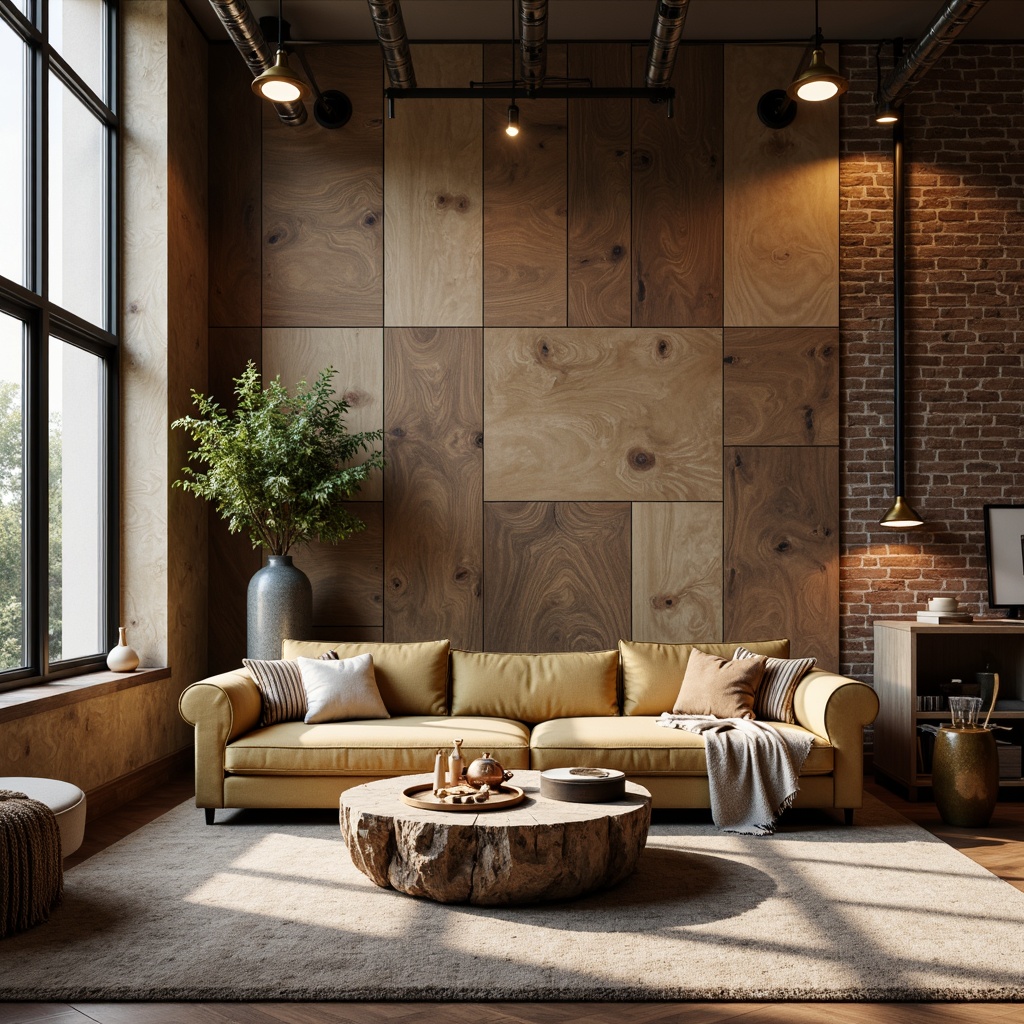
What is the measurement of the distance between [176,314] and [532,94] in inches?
102

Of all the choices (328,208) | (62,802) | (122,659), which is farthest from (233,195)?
(62,802)

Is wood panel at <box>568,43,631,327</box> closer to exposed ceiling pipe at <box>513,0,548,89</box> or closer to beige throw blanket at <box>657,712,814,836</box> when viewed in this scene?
exposed ceiling pipe at <box>513,0,548,89</box>

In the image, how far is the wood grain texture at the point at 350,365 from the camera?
22.0 feet

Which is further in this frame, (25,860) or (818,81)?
(818,81)

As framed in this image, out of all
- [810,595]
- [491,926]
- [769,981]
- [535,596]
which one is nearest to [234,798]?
[491,926]

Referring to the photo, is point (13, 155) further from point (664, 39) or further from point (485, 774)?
point (485, 774)

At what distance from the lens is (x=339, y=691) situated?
5348 millimetres

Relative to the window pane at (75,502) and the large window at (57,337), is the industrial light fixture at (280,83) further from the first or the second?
the window pane at (75,502)

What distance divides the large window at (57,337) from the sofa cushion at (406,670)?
125 centimetres

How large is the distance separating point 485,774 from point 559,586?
2.58m

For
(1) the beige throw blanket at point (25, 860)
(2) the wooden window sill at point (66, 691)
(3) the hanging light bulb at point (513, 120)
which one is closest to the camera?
(1) the beige throw blanket at point (25, 860)

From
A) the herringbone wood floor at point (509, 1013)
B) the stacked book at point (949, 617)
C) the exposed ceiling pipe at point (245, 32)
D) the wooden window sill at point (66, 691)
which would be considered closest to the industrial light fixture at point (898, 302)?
the stacked book at point (949, 617)

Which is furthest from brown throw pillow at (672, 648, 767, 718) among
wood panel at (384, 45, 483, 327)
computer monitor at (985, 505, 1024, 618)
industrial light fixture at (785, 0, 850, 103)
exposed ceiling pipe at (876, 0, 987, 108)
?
exposed ceiling pipe at (876, 0, 987, 108)

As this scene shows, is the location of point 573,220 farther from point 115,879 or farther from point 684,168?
point 115,879
